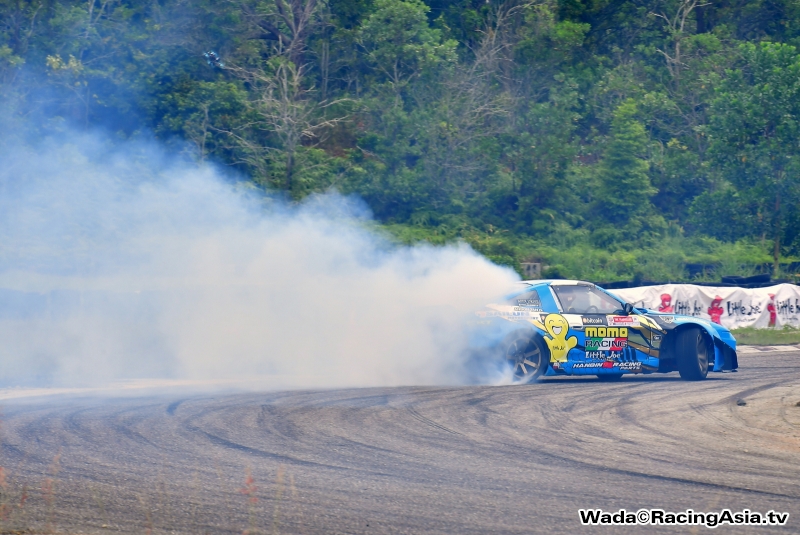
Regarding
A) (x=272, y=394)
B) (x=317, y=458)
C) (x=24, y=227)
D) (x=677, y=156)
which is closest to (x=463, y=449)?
(x=317, y=458)

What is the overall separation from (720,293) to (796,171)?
1261 cm

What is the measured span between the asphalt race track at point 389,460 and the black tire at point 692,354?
5.83 feet

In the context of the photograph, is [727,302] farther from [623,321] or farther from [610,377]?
[623,321]

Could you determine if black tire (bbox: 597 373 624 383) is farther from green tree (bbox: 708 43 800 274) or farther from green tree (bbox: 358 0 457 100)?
green tree (bbox: 358 0 457 100)

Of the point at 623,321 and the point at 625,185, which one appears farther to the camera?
the point at 625,185

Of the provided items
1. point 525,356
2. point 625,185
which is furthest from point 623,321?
point 625,185

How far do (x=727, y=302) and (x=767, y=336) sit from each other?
221cm

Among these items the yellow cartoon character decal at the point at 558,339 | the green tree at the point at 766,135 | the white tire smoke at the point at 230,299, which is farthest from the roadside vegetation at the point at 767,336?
the yellow cartoon character decal at the point at 558,339

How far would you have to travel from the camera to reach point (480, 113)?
4144 centimetres

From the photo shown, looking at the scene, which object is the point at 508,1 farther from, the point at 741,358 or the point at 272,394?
the point at 272,394

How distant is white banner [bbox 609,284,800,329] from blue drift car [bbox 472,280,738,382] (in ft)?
36.5

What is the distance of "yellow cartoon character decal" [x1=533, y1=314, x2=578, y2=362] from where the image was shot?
13.5m

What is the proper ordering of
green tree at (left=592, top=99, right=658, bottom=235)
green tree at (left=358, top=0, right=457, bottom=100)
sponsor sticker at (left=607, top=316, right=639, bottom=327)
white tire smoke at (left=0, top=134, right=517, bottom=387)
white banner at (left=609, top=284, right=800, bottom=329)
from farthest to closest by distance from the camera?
1. green tree at (left=358, top=0, right=457, bottom=100)
2. green tree at (left=592, top=99, right=658, bottom=235)
3. white banner at (left=609, top=284, right=800, bottom=329)
4. white tire smoke at (left=0, top=134, right=517, bottom=387)
5. sponsor sticker at (left=607, top=316, right=639, bottom=327)

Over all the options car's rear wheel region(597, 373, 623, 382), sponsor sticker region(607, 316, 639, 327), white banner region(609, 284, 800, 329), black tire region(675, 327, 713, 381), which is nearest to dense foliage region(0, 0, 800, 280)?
white banner region(609, 284, 800, 329)
